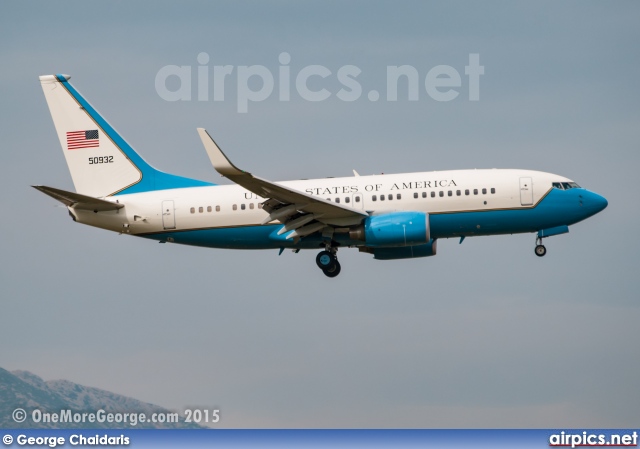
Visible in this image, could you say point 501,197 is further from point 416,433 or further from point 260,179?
point 416,433

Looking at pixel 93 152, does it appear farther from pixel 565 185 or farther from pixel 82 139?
pixel 565 185

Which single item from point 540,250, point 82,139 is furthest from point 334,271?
point 82,139

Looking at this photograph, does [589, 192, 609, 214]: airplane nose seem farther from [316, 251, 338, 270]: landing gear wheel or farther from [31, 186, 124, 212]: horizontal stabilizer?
[31, 186, 124, 212]: horizontal stabilizer

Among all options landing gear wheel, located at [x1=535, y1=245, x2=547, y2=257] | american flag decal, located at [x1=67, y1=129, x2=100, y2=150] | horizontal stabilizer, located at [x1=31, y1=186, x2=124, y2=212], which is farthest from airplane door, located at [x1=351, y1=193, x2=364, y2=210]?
american flag decal, located at [x1=67, y1=129, x2=100, y2=150]

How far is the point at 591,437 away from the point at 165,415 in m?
18.3

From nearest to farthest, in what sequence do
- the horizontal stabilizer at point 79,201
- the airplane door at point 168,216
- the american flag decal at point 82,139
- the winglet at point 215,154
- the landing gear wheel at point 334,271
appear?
1. the winglet at point 215,154
2. the horizontal stabilizer at point 79,201
3. the airplane door at point 168,216
4. the landing gear wheel at point 334,271
5. the american flag decal at point 82,139

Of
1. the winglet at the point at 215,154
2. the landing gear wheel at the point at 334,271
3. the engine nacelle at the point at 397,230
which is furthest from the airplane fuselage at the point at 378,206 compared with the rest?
the winglet at the point at 215,154

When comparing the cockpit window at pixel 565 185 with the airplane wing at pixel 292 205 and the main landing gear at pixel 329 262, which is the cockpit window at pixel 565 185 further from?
the main landing gear at pixel 329 262

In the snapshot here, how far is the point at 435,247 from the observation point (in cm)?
6278

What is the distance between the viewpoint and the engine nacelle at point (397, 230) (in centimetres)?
5788

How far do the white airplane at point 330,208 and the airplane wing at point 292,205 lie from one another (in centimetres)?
6

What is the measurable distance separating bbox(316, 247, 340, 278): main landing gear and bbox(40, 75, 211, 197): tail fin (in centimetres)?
775

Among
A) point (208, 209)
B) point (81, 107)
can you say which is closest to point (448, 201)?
point (208, 209)

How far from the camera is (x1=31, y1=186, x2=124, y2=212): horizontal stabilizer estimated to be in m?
59.7
